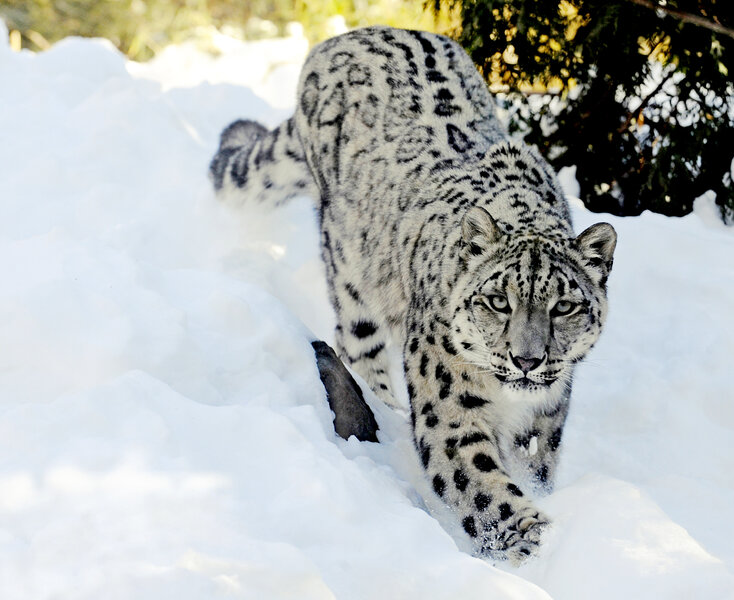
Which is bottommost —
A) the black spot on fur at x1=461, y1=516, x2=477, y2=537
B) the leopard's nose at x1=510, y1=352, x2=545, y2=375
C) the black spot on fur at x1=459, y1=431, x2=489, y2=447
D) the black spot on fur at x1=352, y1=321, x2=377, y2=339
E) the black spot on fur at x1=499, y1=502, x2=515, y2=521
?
the black spot on fur at x1=352, y1=321, x2=377, y2=339

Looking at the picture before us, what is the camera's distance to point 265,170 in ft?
20.5

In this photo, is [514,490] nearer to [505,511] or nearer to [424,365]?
[505,511]

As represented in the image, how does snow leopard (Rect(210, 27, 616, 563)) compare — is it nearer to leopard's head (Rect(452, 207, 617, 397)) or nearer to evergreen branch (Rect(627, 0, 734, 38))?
leopard's head (Rect(452, 207, 617, 397))

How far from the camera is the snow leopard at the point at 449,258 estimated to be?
3.81 m

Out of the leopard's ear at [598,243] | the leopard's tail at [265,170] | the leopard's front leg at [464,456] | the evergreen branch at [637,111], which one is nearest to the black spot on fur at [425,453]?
the leopard's front leg at [464,456]

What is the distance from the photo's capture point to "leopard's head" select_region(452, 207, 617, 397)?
12.3ft

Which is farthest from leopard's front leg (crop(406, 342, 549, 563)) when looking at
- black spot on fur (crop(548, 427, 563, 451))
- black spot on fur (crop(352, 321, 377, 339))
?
black spot on fur (crop(352, 321, 377, 339))

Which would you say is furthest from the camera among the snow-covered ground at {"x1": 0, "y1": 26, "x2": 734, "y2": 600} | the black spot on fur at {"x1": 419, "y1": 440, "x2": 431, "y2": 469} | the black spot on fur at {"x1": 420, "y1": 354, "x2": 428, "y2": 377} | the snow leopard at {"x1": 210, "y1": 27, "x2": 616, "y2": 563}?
the black spot on fur at {"x1": 420, "y1": 354, "x2": 428, "y2": 377}

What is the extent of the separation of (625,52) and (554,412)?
120 inches

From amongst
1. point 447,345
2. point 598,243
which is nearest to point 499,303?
point 447,345

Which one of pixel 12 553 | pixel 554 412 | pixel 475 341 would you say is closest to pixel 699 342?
pixel 554 412

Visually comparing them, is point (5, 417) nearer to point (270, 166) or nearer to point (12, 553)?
point (12, 553)

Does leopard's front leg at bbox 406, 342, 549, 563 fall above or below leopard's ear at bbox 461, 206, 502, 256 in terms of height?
below

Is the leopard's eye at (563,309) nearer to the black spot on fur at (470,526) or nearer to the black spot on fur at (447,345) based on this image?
the black spot on fur at (447,345)
